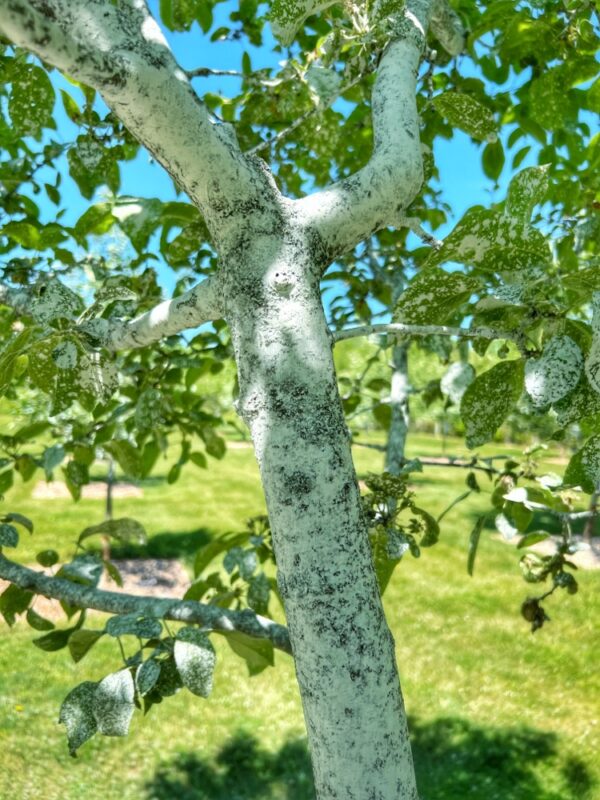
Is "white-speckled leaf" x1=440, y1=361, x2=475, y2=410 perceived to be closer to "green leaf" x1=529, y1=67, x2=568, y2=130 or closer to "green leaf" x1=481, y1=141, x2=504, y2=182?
"green leaf" x1=529, y1=67, x2=568, y2=130

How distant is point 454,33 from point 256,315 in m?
1.93

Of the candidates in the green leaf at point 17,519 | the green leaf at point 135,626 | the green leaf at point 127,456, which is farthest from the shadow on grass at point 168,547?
the green leaf at point 135,626

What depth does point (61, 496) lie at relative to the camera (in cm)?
1809

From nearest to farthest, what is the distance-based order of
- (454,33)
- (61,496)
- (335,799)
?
(335,799)
(454,33)
(61,496)

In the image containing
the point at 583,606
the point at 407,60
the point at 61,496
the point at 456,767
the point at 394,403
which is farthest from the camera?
the point at 61,496

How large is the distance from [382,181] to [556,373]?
0.51 m

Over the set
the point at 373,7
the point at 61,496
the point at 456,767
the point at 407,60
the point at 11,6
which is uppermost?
the point at 373,7

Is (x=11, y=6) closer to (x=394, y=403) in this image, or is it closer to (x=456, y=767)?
(x=394, y=403)

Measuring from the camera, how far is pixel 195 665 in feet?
5.79

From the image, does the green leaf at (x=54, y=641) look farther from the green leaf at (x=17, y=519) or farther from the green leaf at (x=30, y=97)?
the green leaf at (x=30, y=97)

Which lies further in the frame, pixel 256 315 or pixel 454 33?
pixel 454 33

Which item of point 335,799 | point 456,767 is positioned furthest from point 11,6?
point 456,767

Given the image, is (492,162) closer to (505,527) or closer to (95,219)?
(505,527)

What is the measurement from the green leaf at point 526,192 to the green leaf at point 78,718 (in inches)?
60.4
